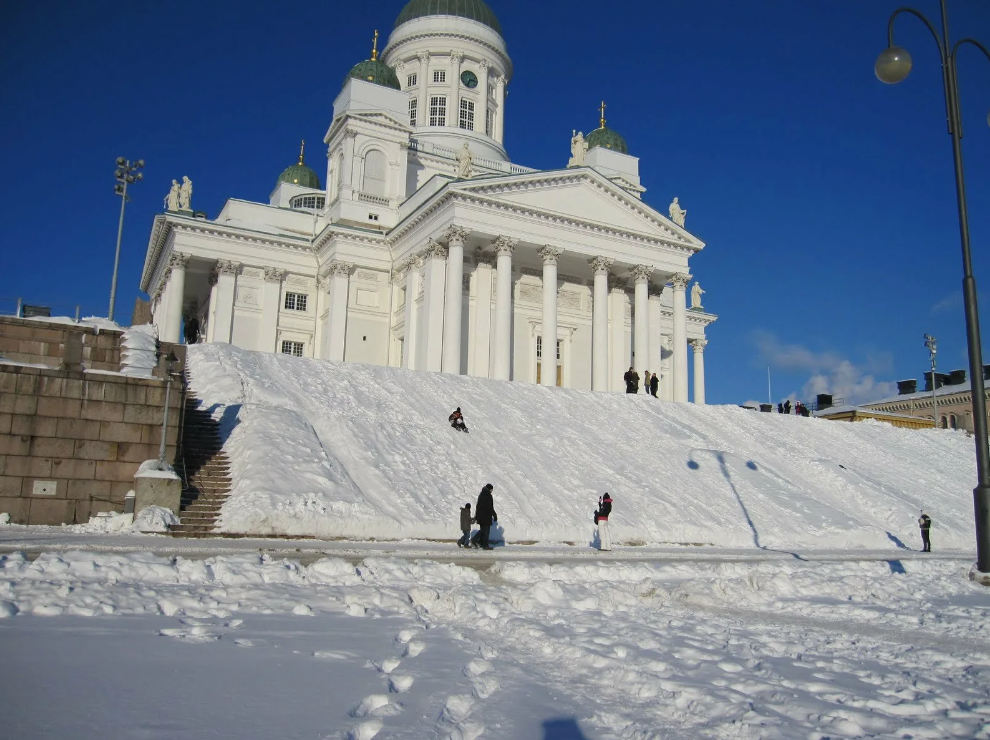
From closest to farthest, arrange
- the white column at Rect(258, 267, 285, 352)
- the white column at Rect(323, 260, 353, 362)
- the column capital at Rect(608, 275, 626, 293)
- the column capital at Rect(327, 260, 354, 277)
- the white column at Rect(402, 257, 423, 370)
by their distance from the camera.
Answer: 1. the white column at Rect(402, 257, 423, 370)
2. the white column at Rect(323, 260, 353, 362)
3. the column capital at Rect(327, 260, 354, 277)
4. the white column at Rect(258, 267, 285, 352)
5. the column capital at Rect(608, 275, 626, 293)

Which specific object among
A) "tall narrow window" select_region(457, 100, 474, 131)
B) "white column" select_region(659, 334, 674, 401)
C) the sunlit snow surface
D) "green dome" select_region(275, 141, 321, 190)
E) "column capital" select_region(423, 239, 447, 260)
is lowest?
the sunlit snow surface

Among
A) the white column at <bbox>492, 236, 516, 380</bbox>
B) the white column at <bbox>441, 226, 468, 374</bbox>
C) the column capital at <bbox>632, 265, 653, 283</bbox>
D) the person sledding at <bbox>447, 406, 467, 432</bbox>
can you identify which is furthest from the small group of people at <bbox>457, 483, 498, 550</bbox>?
the column capital at <bbox>632, 265, 653, 283</bbox>

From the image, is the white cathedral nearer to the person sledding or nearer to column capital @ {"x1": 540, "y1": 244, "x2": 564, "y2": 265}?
column capital @ {"x1": 540, "y1": 244, "x2": 564, "y2": 265}

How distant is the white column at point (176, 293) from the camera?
153 ft

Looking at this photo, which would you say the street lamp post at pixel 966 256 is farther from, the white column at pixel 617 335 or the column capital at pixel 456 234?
the white column at pixel 617 335

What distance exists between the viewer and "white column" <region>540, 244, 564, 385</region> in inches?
1673

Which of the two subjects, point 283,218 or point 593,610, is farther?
point 283,218

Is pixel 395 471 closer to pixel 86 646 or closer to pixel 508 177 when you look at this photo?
pixel 86 646

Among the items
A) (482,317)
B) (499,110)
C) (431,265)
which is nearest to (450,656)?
(431,265)

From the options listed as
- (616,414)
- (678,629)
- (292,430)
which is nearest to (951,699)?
(678,629)

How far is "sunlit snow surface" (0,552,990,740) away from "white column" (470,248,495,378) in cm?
3139

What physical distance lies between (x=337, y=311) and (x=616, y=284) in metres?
16.6

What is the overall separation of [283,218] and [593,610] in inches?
1883

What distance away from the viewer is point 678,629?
906cm
